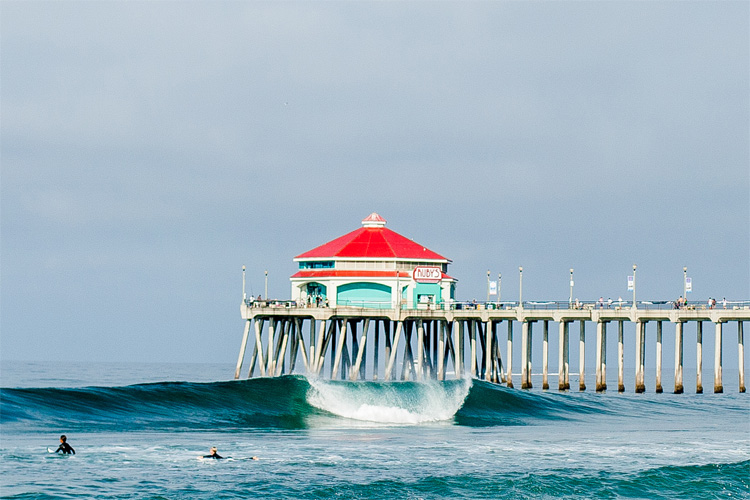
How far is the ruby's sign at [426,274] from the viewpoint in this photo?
6456 centimetres

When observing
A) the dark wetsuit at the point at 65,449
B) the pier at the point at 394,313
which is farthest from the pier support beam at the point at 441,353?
the dark wetsuit at the point at 65,449

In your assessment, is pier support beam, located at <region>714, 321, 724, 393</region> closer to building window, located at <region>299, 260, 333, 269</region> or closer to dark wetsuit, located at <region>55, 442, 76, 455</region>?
building window, located at <region>299, 260, 333, 269</region>

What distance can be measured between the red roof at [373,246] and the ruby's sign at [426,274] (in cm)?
86

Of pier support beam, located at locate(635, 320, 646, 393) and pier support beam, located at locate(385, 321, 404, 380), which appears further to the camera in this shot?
pier support beam, located at locate(385, 321, 404, 380)

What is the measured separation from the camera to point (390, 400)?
180ft

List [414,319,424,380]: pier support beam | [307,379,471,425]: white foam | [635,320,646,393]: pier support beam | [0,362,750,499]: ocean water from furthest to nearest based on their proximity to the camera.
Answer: [414,319,424,380]: pier support beam
[635,320,646,393]: pier support beam
[307,379,471,425]: white foam
[0,362,750,499]: ocean water

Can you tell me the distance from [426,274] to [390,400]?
38.0 feet

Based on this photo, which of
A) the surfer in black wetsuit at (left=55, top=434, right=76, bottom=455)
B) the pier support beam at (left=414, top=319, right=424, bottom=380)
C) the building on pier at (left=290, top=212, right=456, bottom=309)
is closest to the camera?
the surfer in black wetsuit at (left=55, top=434, right=76, bottom=455)

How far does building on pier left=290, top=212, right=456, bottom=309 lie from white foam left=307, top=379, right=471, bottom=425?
6312 millimetres

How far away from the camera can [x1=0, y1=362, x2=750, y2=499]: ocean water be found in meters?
30.9

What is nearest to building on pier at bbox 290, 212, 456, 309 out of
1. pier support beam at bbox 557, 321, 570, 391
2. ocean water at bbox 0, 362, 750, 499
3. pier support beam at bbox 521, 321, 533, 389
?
pier support beam at bbox 521, 321, 533, 389

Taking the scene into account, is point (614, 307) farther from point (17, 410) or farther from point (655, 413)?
point (17, 410)

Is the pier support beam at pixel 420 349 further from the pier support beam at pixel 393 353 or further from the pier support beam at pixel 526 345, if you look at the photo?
the pier support beam at pixel 526 345

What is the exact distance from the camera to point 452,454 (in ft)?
121
